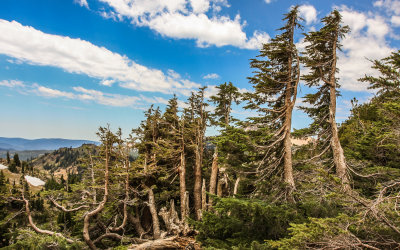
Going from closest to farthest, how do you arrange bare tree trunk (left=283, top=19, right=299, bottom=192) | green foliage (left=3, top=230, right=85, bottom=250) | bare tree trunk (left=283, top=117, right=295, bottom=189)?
1. bare tree trunk (left=283, top=117, right=295, bottom=189)
2. bare tree trunk (left=283, top=19, right=299, bottom=192)
3. green foliage (left=3, top=230, right=85, bottom=250)

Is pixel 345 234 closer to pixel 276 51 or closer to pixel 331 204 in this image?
pixel 331 204

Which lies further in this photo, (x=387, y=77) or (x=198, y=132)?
(x=198, y=132)

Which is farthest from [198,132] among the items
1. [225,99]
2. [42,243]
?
[42,243]

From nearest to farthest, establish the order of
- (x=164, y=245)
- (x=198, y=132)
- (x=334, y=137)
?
1. (x=334, y=137)
2. (x=164, y=245)
3. (x=198, y=132)

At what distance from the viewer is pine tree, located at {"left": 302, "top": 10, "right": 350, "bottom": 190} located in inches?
453

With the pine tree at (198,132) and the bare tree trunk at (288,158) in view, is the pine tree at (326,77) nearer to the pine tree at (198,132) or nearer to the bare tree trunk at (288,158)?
the bare tree trunk at (288,158)

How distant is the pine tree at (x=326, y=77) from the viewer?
11497 millimetres

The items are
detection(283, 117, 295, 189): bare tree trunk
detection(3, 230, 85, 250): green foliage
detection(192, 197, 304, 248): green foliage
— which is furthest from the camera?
detection(3, 230, 85, 250): green foliage

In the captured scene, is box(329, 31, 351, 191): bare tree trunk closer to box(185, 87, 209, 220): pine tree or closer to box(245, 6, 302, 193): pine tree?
box(245, 6, 302, 193): pine tree

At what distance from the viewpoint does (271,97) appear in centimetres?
1152

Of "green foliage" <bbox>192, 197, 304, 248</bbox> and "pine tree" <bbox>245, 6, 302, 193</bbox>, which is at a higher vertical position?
"pine tree" <bbox>245, 6, 302, 193</bbox>

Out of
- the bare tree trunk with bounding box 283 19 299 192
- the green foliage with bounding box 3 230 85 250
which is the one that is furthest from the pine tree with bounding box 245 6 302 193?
the green foliage with bounding box 3 230 85 250

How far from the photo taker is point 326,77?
12.4m

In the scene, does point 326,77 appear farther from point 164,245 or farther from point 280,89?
point 164,245
